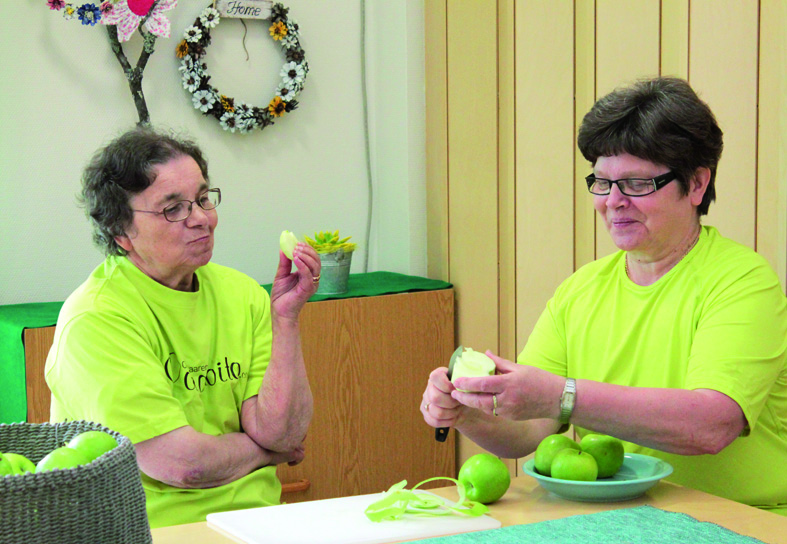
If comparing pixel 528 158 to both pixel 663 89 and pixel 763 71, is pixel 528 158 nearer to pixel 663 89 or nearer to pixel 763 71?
pixel 763 71

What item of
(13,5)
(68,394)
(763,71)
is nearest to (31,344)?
(68,394)

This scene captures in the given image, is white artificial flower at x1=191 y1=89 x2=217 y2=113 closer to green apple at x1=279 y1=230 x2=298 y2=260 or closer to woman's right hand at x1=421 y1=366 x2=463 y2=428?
green apple at x1=279 y1=230 x2=298 y2=260

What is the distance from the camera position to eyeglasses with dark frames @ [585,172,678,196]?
66.7 inches

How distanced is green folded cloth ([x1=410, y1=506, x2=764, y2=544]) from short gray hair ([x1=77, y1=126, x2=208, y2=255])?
1.02 metres

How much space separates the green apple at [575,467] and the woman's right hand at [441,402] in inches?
8.0

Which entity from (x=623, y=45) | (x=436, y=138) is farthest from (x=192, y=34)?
(x=623, y=45)

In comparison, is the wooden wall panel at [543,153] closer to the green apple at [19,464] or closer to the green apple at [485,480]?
the green apple at [485,480]

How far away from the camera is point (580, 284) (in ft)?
6.22

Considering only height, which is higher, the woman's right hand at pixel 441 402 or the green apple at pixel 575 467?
the woman's right hand at pixel 441 402

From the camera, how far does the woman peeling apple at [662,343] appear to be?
1480 mm

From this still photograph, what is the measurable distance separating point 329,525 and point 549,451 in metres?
0.40

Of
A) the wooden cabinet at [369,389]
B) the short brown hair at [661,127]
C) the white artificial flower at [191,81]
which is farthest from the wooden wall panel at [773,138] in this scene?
the white artificial flower at [191,81]

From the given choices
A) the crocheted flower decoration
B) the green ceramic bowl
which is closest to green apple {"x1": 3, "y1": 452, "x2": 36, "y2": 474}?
the green ceramic bowl

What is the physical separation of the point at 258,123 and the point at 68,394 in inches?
68.9
